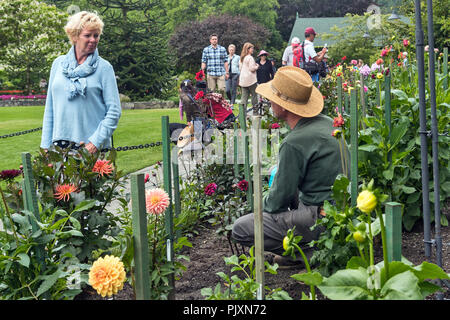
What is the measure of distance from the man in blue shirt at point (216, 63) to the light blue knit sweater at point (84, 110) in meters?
10.2

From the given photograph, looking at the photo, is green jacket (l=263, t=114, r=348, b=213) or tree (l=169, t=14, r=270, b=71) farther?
tree (l=169, t=14, r=270, b=71)

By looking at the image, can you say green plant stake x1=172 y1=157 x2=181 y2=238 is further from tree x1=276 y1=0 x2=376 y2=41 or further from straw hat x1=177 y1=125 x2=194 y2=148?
tree x1=276 y1=0 x2=376 y2=41

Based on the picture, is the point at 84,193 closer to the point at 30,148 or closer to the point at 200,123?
the point at 200,123

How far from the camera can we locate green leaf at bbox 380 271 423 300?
1604 mm

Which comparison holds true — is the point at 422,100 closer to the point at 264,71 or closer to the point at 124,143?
the point at 124,143

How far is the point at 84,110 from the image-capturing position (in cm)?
378

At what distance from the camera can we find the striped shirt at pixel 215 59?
14.1m

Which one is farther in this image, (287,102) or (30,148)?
(30,148)

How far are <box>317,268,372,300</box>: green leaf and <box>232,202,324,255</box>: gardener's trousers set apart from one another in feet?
4.80

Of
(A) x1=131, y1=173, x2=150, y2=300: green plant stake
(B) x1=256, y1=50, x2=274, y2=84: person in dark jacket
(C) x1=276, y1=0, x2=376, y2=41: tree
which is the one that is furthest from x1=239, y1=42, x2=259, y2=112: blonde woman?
(C) x1=276, y1=0, x2=376, y2=41: tree

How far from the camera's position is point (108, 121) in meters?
3.78

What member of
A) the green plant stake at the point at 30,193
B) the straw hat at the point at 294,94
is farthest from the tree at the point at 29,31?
the green plant stake at the point at 30,193
